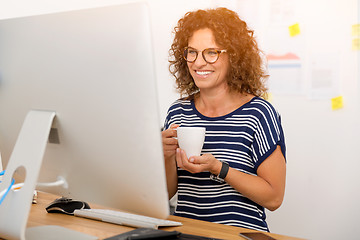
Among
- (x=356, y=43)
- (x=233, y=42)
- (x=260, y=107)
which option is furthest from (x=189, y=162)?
(x=356, y=43)

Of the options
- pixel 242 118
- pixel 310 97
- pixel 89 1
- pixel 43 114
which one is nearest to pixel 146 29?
pixel 43 114

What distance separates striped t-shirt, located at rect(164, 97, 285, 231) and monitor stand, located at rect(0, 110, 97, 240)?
64cm

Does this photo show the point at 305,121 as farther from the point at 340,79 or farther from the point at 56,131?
the point at 56,131

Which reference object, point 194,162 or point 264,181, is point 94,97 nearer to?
point 194,162

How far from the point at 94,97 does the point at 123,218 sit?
371 millimetres

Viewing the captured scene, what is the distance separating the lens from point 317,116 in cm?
258

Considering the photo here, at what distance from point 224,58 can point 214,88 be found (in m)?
0.11

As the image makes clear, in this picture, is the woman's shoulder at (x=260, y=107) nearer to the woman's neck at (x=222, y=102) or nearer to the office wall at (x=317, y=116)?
the woman's neck at (x=222, y=102)

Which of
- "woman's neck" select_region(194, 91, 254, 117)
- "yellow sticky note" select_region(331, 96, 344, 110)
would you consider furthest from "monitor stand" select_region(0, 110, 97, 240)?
"yellow sticky note" select_region(331, 96, 344, 110)

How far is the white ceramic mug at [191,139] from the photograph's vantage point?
1.15 meters

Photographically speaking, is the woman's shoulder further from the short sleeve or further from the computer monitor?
the computer monitor

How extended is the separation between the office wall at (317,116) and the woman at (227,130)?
1.06 m

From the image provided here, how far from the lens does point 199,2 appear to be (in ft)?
9.39

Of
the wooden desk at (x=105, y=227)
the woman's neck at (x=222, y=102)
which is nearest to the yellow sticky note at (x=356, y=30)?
the woman's neck at (x=222, y=102)
